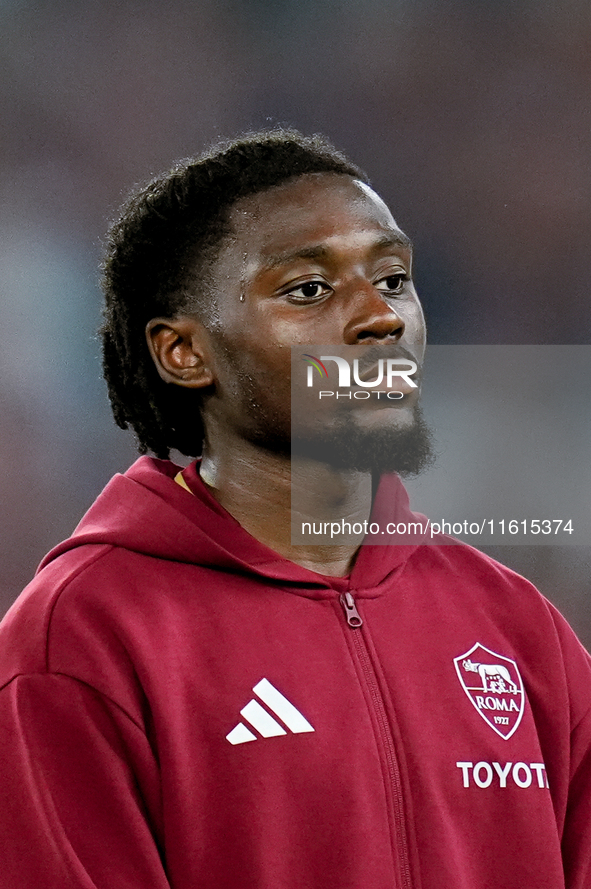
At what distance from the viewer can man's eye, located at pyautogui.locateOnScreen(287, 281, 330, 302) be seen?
5.17 ft

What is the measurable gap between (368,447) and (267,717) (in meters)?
0.43

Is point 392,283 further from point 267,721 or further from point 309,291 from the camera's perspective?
point 267,721

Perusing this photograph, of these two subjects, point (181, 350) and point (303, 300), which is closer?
point (303, 300)

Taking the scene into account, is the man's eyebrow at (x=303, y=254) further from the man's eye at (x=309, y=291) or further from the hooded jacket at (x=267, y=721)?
the hooded jacket at (x=267, y=721)

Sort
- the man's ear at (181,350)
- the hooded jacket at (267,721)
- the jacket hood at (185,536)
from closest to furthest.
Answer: the hooded jacket at (267,721), the jacket hood at (185,536), the man's ear at (181,350)

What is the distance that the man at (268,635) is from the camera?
127 cm

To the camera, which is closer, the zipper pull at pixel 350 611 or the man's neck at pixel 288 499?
the zipper pull at pixel 350 611

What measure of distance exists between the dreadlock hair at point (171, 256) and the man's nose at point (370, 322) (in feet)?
0.88

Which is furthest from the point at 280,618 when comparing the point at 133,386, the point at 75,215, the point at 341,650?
the point at 75,215

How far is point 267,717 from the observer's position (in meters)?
1.34

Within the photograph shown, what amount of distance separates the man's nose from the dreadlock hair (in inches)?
10.6

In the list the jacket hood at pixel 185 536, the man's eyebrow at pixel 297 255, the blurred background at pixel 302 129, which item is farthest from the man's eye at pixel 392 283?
the blurred background at pixel 302 129

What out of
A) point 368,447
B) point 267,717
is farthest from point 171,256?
point 267,717

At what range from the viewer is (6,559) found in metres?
3.19
